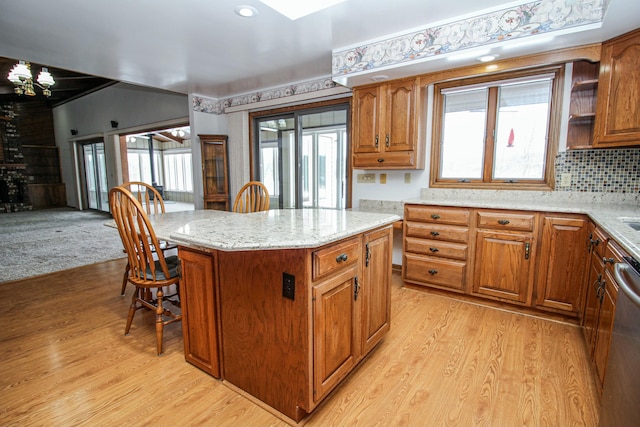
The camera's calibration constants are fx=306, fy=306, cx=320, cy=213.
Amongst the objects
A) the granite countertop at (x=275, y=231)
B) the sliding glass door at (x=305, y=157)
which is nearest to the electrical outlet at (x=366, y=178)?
the sliding glass door at (x=305, y=157)

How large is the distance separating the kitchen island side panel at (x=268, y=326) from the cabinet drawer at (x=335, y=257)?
6 centimetres

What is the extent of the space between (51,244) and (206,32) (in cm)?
437

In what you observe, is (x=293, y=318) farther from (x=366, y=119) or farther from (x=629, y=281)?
(x=366, y=119)

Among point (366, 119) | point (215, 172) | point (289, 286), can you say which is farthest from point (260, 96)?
point (289, 286)

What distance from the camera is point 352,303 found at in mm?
1621

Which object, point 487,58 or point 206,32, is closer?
point 487,58

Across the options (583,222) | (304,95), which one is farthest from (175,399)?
(304,95)

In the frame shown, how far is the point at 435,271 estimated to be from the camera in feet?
9.46

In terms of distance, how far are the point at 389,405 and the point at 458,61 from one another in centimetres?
265

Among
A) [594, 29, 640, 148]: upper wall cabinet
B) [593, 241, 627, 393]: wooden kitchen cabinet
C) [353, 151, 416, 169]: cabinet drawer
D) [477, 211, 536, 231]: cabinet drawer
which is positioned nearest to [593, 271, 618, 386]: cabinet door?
[593, 241, 627, 393]: wooden kitchen cabinet

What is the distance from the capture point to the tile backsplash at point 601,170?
96.7 inches

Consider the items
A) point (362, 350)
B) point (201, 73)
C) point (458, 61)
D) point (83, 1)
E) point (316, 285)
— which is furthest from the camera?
point (201, 73)

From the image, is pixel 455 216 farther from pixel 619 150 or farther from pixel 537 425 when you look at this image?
pixel 537 425

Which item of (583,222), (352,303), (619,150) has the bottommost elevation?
(352,303)
